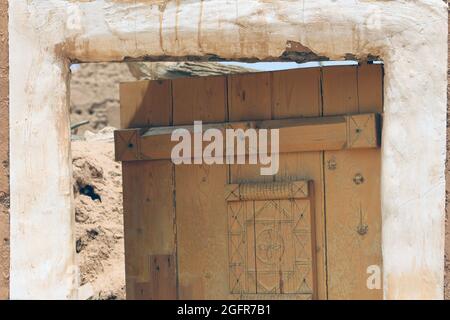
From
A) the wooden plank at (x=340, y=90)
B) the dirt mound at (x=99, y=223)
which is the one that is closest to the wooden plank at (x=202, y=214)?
the wooden plank at (x=340, y=90)

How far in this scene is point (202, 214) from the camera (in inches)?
172

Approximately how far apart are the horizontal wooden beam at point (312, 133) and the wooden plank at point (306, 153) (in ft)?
0.14

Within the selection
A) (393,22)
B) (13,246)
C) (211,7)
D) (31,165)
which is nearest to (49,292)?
(13,246)

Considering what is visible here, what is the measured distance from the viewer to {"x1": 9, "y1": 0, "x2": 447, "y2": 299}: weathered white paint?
355cm

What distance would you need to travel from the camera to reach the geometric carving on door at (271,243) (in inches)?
165

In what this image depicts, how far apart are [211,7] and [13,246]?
3.52ft

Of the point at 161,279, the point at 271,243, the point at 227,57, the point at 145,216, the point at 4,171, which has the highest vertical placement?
the point at 227,57

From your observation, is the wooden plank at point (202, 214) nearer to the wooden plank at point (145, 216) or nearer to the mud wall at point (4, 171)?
the wooden plank at point (145, 216)

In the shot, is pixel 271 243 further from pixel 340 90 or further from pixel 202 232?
pixel 340 90

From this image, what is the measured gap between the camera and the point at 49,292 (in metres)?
3.65

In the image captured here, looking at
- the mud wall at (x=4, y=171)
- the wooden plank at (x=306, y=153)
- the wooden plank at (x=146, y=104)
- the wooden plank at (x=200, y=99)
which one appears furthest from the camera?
the wooden plank at (x=146, y=104)

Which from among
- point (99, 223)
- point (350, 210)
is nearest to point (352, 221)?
Answer: point (350, 210)

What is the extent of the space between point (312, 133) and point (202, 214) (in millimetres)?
585

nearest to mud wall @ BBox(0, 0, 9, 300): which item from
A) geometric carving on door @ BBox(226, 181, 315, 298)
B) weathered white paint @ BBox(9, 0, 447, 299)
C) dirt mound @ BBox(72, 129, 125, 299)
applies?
weathered white paint @ BBox(9, 0, 447, 299)
